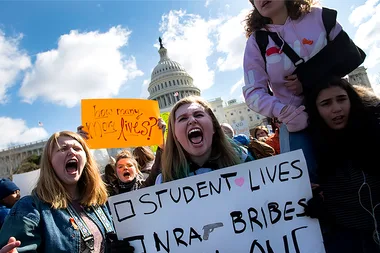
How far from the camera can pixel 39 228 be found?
5.39 ft

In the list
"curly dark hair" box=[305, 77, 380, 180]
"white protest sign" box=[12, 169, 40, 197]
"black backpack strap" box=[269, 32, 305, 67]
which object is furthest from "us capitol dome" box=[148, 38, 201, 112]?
"curly dark hair" box=[305, 77, 380, 180]

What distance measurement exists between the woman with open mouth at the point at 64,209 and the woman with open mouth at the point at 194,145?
1.54 ft

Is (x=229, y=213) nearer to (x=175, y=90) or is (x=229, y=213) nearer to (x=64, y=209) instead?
(x=64, y=209)

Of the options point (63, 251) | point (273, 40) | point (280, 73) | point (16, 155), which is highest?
point (16, 155)

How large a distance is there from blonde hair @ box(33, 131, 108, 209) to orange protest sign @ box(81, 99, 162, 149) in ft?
5.74

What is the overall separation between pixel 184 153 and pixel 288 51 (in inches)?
35.5

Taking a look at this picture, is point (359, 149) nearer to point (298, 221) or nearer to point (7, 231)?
point (298, 221)

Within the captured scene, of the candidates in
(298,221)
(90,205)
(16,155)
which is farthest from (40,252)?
(16,155)

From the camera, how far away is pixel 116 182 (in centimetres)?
397

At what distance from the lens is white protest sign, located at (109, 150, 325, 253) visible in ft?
4.97

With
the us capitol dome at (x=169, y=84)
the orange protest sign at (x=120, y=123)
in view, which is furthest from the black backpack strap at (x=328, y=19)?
the us capitol dome at (x=169, y=84)

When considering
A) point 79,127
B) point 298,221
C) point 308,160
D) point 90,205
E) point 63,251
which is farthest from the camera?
point 79,127

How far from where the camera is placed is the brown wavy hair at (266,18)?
1890 millimetres

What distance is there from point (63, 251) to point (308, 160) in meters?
1.48
